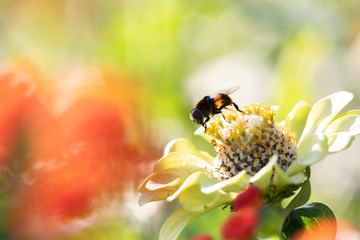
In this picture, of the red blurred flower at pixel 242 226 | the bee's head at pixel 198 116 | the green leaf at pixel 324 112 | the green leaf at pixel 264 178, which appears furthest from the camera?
the bee's head at pixel 198 116

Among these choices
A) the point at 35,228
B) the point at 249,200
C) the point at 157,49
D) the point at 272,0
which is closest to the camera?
the point at 249,200

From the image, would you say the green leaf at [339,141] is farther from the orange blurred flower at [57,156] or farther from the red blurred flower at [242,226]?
the orange blurred flower at [57,156]

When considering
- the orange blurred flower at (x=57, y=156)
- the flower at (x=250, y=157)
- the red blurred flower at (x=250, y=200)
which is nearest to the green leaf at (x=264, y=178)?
the flower at (x=250, y=157)

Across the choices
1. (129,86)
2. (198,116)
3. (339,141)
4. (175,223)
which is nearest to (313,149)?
(339,141)

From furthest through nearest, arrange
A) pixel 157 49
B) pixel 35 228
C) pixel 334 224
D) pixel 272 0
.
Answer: pixel 272 0 < pixel 157 49 < pixel 35 228 < pixel 334 224

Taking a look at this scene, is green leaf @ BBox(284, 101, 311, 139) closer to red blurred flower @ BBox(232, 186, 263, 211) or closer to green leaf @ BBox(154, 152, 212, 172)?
green leaf @ BBox(154, 152, 212, 172)

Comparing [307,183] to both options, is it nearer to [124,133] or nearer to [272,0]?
[124,133]

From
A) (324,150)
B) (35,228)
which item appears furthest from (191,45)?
(324,150)
